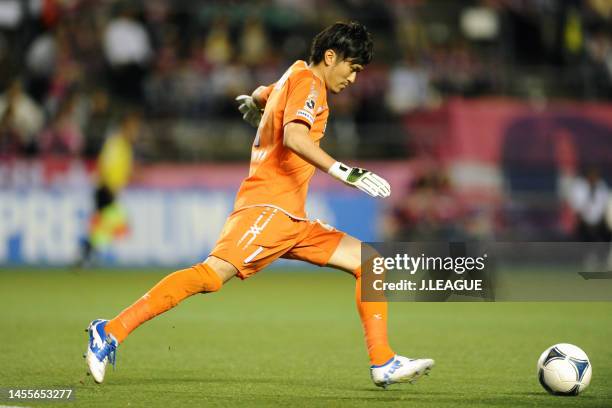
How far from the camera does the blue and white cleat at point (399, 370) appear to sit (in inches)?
272

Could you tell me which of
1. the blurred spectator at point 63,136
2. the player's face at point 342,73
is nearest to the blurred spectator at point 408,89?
the blurred spectator at point 63,136

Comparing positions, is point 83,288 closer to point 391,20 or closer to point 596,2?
point 391,20

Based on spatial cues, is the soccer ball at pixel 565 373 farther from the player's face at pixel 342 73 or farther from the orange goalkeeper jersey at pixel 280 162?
the player's face at pixel 342 73

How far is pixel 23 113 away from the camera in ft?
61.4

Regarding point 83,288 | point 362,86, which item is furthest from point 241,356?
point 362,86

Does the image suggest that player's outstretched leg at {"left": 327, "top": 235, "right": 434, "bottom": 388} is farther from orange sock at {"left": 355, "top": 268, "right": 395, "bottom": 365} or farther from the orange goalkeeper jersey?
the orange goalkeeper jersey

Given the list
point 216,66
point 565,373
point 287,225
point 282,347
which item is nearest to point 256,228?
point 287,225

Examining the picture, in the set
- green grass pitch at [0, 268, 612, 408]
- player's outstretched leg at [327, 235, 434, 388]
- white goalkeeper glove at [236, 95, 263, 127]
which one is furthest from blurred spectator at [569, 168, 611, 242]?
player's outstretched leg at [327, 235, 434, 388]

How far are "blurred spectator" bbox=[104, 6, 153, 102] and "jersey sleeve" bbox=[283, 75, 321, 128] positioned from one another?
44.2 ft

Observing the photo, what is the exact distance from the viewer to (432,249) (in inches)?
296

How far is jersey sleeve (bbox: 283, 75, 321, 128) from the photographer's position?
6.75m

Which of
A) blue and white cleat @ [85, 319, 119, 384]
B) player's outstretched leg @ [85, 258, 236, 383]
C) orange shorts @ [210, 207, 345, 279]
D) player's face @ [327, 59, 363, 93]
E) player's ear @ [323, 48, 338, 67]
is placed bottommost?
blue and white cleat @ [85, 319, 119, 384]

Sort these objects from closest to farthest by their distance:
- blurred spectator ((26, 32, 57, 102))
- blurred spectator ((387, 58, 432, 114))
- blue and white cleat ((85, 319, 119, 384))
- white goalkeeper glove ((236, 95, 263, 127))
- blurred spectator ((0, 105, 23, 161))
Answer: blue and white cleat ((85, 319, 119, 384)) → white goalkeeper glove ((236, 95, 263, 127)) → blurred spectator ((0, 105, 23, 161)) → blurred spectator ((26, 32, 57, 102)) → blurred spectator ((387, 58, 432, 114))

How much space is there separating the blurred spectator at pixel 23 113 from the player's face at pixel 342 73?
12.0m
